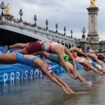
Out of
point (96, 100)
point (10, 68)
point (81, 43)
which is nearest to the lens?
point (96, 100)

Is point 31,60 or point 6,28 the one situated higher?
point 6,28

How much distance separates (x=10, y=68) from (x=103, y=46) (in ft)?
252

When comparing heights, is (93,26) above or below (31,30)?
above

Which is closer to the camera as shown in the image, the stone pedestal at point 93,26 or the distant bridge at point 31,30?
the distant bridge at point 31,30

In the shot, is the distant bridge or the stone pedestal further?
the stone pedestal

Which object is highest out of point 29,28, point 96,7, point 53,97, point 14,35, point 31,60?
point 96,7

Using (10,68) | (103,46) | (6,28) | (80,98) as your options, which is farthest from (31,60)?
(103,46)

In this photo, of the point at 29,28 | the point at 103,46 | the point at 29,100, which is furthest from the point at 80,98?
the point at 103,46

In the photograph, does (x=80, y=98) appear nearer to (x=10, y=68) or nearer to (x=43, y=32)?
(x=10, y=68)

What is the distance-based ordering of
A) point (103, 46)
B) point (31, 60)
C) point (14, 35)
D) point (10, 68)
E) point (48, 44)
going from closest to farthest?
point (31, 60) < point (48, 44) < point (10, 68) < point (14, 35) < point (103, 46)

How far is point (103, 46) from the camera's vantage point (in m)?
87.1

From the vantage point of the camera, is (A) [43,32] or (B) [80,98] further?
(A) [43,32]

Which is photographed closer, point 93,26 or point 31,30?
point 31,30

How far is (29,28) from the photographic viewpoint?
5141 centimetres
